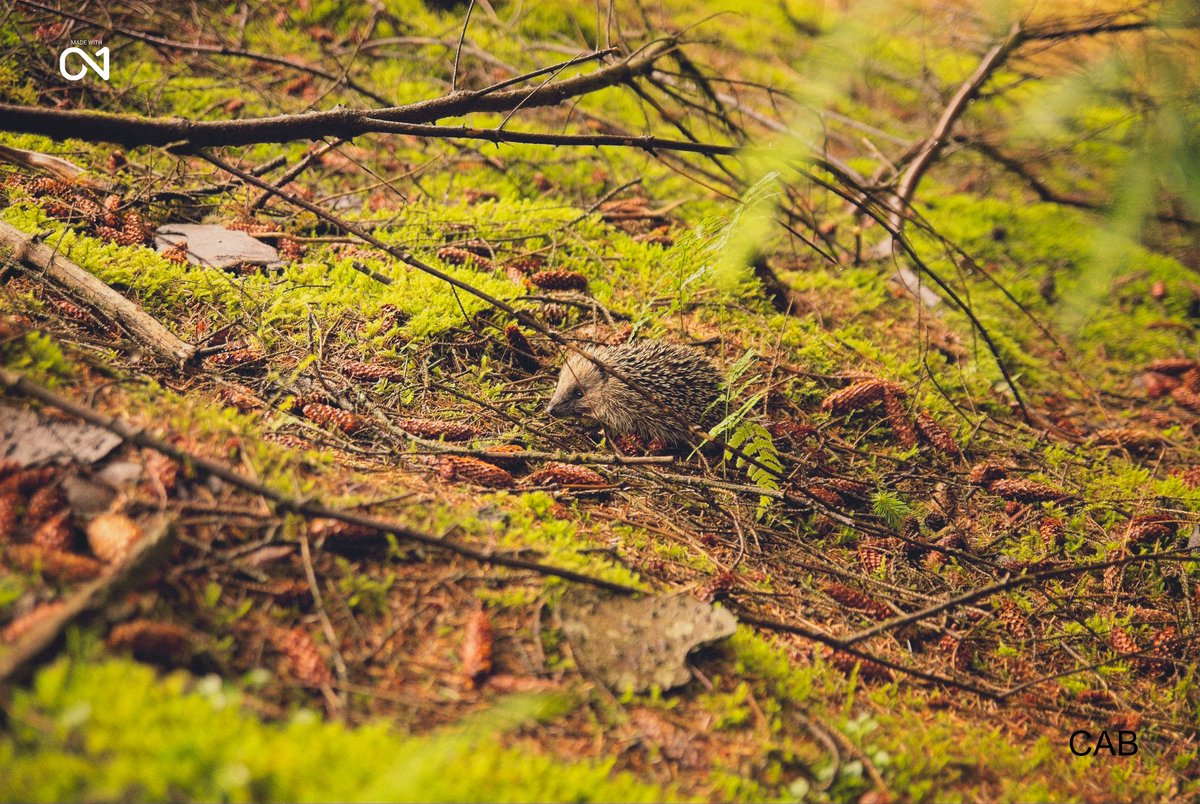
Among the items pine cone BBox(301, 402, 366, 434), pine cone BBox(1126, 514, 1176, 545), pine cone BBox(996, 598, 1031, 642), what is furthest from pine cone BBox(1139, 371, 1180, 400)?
pine cone BBox(301, 402, 366, 434)

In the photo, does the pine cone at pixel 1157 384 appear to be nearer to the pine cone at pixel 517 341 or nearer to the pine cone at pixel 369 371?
the pine cone at pixel 517 341

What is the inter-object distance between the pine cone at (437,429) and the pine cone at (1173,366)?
551 centimetres

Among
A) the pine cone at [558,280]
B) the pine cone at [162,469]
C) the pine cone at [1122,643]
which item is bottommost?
the pine cone at [1122,643]

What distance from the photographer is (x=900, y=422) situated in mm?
3934

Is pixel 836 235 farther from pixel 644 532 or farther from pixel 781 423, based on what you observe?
pixel 644 532

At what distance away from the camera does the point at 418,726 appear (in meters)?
1.82

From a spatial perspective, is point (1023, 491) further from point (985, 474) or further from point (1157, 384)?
point (1157, 384)

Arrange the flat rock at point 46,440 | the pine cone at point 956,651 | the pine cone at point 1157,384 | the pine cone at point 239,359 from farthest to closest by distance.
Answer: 1. the pine cone at point 1157,384
2. the pine cone at point 239,359
3. the pine cone at point 956,651
4. the flat rock at point 46,440

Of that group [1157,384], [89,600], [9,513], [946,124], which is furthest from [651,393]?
[1157,384]

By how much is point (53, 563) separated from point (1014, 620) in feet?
12.0

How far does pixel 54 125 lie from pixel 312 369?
1386 millimetres

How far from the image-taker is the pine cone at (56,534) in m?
1.90

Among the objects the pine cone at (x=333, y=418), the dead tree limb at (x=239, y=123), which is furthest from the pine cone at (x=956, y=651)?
the dead tree limb at (x=239, y=123)

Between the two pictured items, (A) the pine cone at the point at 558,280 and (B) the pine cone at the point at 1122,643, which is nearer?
(B) the pine cone at the point at 1122,643
